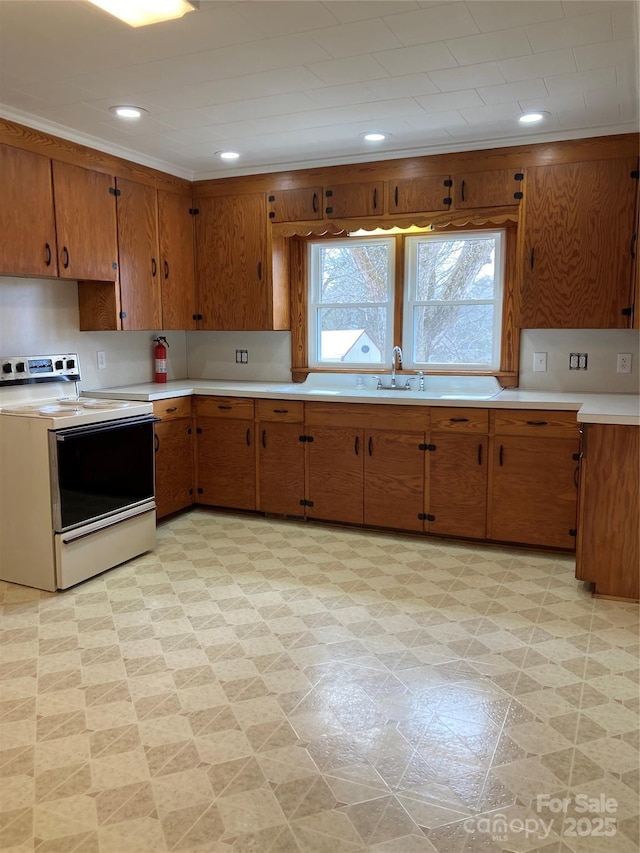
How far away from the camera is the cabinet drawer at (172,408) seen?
4055 mm

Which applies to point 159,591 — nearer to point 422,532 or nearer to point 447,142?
point 422,532

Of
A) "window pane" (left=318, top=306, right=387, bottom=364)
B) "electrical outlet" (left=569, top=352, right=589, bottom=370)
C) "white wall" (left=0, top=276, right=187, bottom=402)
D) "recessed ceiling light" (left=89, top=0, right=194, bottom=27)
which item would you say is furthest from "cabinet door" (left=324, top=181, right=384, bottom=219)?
"recessed ceiling light" (left=89, top=0, right=194, bottom=27)

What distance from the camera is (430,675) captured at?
240cm

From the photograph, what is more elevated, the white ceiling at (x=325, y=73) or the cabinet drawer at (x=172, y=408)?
the white ceiling at (x=325, y=73)

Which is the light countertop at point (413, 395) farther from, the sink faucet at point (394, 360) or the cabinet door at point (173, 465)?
the cabinet door at point (173, 465)

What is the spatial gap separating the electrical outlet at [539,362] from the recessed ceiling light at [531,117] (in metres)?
1.34

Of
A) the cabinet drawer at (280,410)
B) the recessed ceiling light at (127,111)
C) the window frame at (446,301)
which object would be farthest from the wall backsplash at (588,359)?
the recessed ceiling light at (127,111)

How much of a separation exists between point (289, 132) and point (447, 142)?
3.12 feet

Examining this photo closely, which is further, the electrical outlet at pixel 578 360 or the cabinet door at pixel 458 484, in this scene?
the electrical outlet at pixel 578 360

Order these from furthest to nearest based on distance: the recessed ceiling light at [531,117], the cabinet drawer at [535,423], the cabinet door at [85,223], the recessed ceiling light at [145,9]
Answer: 1. the cabinet door at [85,223]
2. the cabinet drawer at [535,423]
3. the recessed ceiling light at [531,117]
4. the recessed ceiling light at [145,9]

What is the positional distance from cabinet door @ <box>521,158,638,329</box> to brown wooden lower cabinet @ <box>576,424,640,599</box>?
39.0 inches

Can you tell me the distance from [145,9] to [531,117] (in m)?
2.08

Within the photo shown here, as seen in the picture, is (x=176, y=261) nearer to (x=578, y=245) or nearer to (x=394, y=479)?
(x=394, y=479)

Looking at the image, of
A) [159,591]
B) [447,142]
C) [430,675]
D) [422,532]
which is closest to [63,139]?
[447,142]
